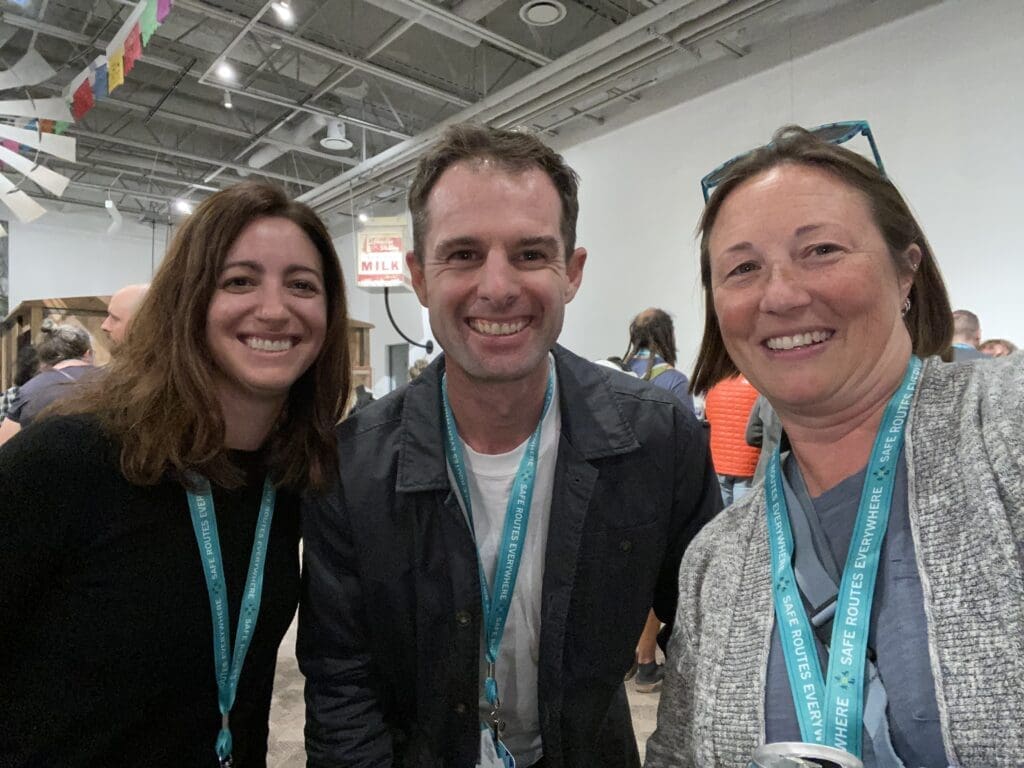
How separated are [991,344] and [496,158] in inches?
179

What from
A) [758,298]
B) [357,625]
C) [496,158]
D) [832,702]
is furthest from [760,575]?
[496,158]

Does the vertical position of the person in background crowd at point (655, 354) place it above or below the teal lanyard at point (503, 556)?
above

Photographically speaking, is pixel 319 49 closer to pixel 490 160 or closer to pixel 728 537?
pixel 490 160

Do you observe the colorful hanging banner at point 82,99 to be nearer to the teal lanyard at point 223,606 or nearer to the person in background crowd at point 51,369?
the person in background crowd at point 51,369

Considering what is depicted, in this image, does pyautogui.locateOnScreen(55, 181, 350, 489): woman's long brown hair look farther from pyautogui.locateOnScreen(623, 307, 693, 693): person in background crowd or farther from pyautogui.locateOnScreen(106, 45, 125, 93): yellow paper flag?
pyautogui.locateOnScreen(106, 45, 125, 93): yellow paper flag

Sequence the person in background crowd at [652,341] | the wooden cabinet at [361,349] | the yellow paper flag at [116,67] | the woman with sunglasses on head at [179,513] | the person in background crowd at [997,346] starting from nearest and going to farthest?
1. the woman with sunglasses on head at [179,513]
2. the yellow paper flag at [116,67]
3. the person in background crowd at [652,341]
4. the person in background crowd at [997,346]
5. the wooden cabinet at [361,349]

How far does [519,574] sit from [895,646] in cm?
75

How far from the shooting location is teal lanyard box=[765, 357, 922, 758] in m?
0.84

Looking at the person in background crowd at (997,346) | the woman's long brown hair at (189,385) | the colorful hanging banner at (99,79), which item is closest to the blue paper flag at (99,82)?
the colorful hanging banner at (99,79)

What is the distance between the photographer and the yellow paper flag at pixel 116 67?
11.0 feet

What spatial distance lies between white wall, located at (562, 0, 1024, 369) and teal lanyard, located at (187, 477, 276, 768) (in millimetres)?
5487

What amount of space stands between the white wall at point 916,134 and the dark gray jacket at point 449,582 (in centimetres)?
476

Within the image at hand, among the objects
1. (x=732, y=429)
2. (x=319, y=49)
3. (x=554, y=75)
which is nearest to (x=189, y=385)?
(x=732, y=429)

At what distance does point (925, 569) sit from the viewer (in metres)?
0.84
